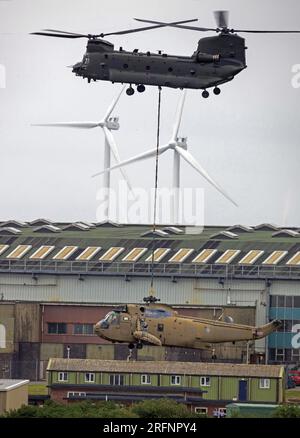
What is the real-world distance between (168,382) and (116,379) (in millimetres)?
2038

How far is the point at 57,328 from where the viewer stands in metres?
123

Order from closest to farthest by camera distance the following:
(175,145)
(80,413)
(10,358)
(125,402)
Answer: (80,413) < (125,402) < (10,358) < (175,145)

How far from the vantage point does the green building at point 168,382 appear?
358ft

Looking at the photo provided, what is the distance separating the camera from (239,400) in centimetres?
10906

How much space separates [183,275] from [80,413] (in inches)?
1184

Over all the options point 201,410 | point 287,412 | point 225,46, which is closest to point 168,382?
point 201,410

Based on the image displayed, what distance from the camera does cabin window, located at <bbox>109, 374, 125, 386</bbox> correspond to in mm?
111375

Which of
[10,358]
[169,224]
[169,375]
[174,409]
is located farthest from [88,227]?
[174,409]

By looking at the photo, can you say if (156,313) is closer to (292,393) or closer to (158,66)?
(158,66)

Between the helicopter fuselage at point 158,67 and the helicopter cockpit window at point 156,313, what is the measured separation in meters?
7.79

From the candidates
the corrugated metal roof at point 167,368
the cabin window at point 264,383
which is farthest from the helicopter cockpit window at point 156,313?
the corrugated metal roof at point 167,368

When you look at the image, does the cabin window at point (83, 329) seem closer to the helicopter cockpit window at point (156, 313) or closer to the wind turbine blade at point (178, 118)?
the wind turbine blade at point (178, 118)

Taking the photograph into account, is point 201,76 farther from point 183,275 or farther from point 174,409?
point 183,275

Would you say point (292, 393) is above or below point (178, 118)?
below
